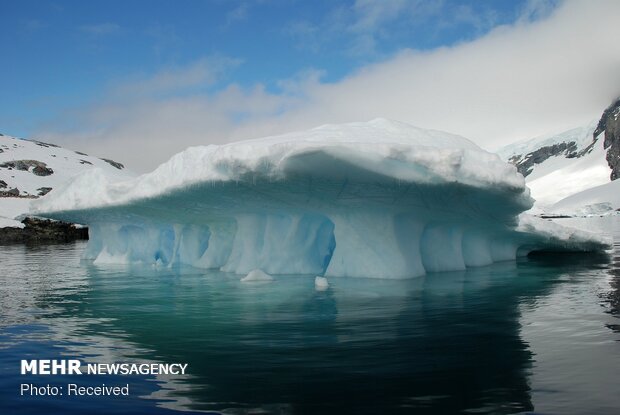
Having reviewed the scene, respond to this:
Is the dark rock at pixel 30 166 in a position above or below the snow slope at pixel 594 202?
above

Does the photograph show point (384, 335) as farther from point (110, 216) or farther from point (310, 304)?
point (110, 216)

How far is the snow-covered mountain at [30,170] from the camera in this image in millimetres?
50150

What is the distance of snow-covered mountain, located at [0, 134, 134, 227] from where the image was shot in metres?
50.2

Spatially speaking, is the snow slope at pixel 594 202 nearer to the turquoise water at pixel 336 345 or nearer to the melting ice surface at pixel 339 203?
the melting ice surface at pixel 339 203

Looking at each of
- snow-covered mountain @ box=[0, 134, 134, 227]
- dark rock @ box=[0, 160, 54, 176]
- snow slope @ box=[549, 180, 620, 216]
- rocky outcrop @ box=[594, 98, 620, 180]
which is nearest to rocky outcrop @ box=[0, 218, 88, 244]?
snow-covered mountain @ box=[0, 134, 134, 227]

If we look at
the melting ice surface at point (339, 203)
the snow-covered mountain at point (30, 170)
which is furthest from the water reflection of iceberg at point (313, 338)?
the snow-covered mountain at point (30, 170)

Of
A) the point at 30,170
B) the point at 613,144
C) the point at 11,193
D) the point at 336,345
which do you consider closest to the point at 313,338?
the point at 336,345

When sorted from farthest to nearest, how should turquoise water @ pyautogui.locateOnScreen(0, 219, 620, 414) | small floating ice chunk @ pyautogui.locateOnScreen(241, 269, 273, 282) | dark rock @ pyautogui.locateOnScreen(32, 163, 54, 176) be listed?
→ 1. dark rock @ pyautogui.locateOnScreen(32, 163, 54, 176)
2. small floating ice chunk @ pyautogui.locateOnScreen(241, 269, 273, 282)
3. turquoise water @ pyautogui.locateOnScreen(0, 219, 620, 414)

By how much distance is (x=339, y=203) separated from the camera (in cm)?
1203

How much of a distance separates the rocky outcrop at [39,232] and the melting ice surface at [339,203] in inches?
1200

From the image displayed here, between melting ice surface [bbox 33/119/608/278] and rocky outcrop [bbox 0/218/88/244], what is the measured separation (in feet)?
100.0

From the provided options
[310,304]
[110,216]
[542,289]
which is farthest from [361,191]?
[110,216]

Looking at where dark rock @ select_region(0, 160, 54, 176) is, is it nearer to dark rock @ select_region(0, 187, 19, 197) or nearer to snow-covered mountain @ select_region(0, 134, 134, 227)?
snow-covered mountain @ select_region(0, 134, 134, 227)

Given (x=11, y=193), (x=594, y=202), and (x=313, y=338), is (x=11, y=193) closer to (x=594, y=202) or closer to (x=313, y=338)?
(x=313, y=338)
